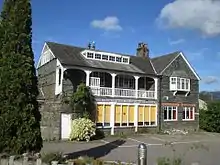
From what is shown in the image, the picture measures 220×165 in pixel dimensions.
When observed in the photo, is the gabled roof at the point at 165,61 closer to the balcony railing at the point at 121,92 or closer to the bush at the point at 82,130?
the balcony railing at the point at 121,92

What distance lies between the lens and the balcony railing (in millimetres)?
29688

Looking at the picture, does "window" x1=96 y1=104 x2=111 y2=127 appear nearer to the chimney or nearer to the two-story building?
the two-story building

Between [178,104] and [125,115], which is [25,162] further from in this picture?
[178,104]

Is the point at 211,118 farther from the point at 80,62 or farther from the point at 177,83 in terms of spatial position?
the point at 80,62

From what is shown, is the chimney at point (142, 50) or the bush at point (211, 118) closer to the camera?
the bush at point (211, 118)

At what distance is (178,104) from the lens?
36156 mm

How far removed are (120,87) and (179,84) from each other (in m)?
6.98

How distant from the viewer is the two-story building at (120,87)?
1141 inches

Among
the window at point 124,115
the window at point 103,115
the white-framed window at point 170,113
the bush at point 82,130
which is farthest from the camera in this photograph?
the white-framed window at point 170,113

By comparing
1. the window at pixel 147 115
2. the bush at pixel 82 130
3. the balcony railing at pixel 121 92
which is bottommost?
the bush at pixel 82 130

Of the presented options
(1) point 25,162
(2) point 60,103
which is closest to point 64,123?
(2) point 60,103

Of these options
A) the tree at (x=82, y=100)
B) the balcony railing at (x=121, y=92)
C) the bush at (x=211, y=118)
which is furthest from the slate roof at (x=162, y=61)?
the tree at (x=82, y=100)

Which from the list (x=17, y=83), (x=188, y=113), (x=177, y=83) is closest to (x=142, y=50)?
(x=177, y=83)

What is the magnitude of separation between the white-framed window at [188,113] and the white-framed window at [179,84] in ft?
7.75
